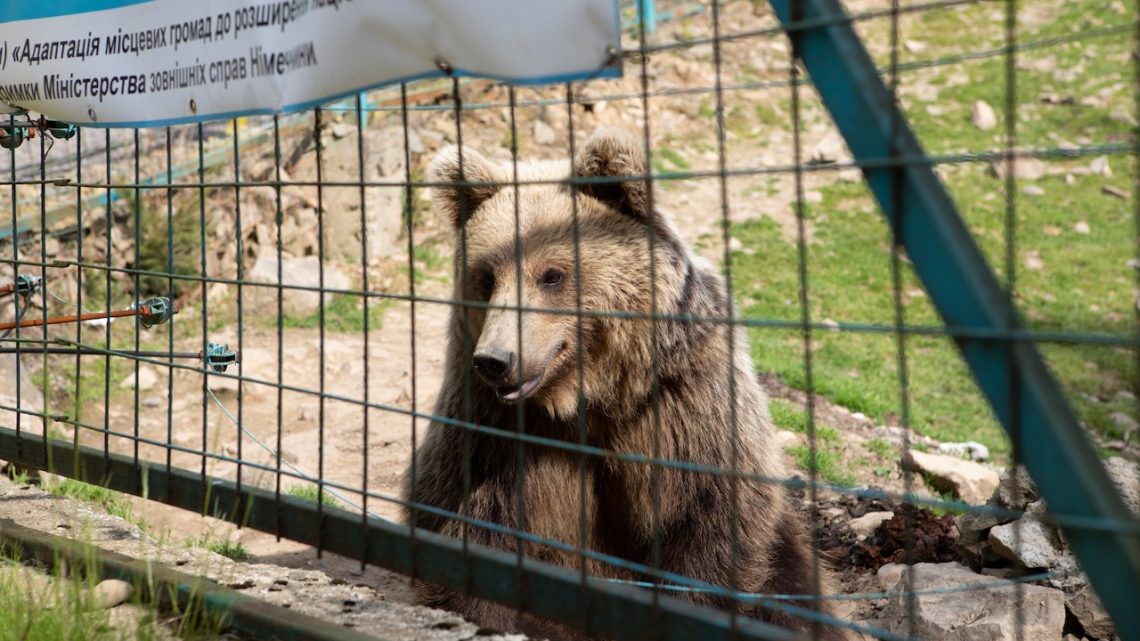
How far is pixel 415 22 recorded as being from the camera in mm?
2346

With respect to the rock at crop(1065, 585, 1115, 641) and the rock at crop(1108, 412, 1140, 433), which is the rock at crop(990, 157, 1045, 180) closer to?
the rock at crop(1108, 412, 1140, 433)

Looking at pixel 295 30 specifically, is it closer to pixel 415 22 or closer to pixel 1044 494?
pixel 415 22

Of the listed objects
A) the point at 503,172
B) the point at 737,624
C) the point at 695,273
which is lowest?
the point at 737,624

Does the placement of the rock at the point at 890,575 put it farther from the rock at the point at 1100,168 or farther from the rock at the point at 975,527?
the rock at the point at 1100,168

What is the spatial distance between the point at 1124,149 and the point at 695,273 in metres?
2.13

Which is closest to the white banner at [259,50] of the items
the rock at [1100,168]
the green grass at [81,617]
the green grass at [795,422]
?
the green grass at [81,617]

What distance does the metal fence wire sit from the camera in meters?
1.92

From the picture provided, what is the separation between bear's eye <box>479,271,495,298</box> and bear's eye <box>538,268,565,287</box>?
0.16m

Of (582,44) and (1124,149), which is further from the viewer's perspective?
(582,44)

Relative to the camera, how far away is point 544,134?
10.8m

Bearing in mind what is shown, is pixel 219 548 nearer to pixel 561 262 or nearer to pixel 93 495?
pixel 93 495

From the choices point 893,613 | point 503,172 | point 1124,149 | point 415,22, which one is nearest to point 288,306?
point 503,172

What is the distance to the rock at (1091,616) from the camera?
11.0 feet

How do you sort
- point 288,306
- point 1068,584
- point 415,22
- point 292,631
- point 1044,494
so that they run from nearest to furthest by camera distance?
point 1044,494
point 415,22
point 292,631
point 1068,584
point 288,306
